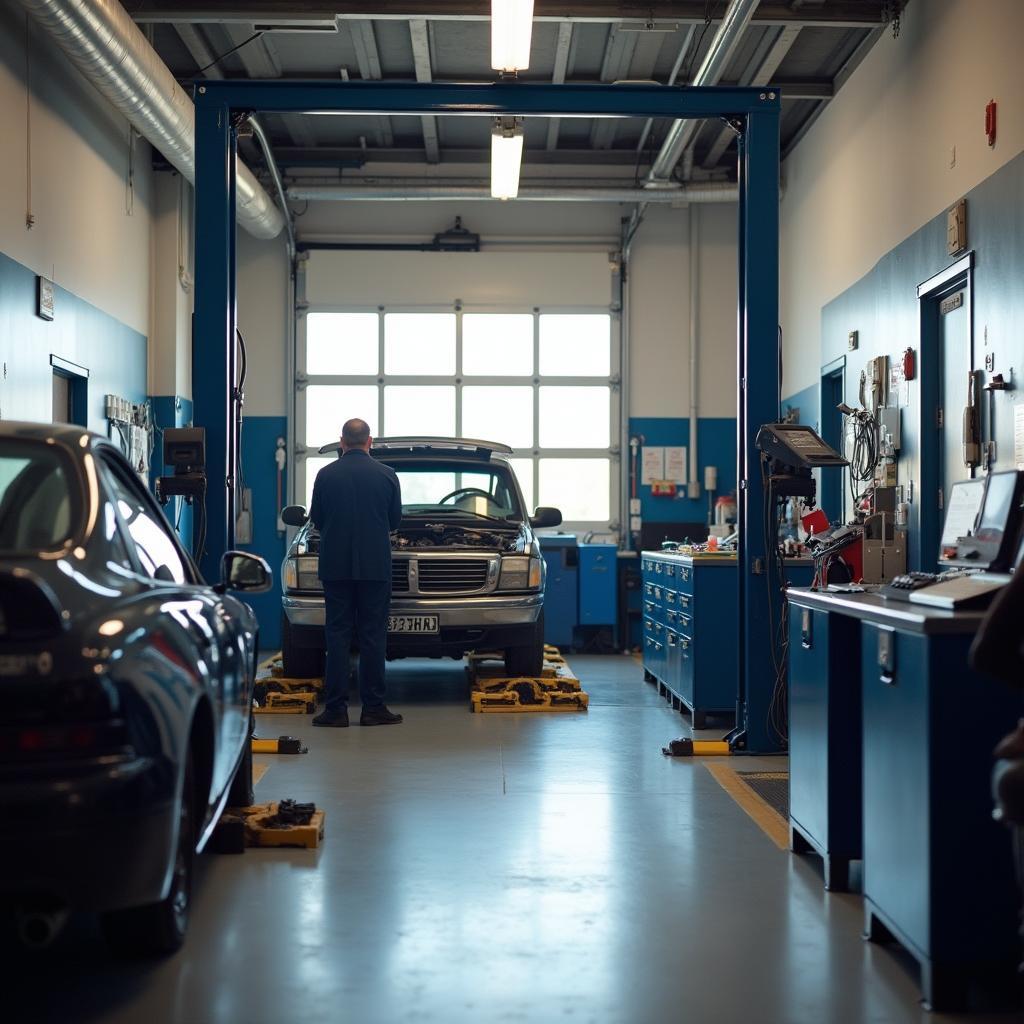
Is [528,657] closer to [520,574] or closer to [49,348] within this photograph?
[520,574]

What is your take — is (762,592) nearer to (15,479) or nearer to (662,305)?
(15,479)

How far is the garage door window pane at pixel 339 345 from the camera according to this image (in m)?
13.8

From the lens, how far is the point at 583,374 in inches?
550

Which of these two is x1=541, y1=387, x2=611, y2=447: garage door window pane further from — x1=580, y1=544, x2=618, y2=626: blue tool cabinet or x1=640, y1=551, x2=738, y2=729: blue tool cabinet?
x1=640, y1=551, x2=738, y2=729: blue tool cabinet

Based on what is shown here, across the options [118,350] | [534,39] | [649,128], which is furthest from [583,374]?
[118,350]

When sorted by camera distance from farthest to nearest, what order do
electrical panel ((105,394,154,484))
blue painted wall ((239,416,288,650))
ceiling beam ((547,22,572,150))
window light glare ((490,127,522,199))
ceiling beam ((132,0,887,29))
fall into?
blue painted wall ((239,416,288,650))
electrical panel ((105,394,154,484))
ceiling beam ((547,22,572,150))
ceiling beam ((132,0,887,29))
window light glare ((490,127,522,199))

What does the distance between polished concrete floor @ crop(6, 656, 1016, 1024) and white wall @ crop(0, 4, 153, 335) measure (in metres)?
4.79

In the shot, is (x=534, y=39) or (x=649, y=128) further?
(x=649, y=128)

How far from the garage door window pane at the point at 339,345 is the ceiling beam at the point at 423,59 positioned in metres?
2.12

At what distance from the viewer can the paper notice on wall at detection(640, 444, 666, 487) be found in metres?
13.8

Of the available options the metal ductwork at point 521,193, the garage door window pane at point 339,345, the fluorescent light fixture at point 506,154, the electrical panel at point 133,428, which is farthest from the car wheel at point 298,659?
the metal ductwork at point 521,193

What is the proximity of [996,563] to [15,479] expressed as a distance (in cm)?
272

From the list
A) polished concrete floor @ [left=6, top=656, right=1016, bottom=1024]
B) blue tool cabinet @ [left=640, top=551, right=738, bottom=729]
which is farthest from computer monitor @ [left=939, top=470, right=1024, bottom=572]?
blue tool cabinet @ [left=640, top=551, right=738, bottom=729]

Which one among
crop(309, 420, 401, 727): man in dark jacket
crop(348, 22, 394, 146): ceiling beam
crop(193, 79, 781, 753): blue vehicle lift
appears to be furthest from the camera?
crop(348, 22, 394, 146): ceiling beam
